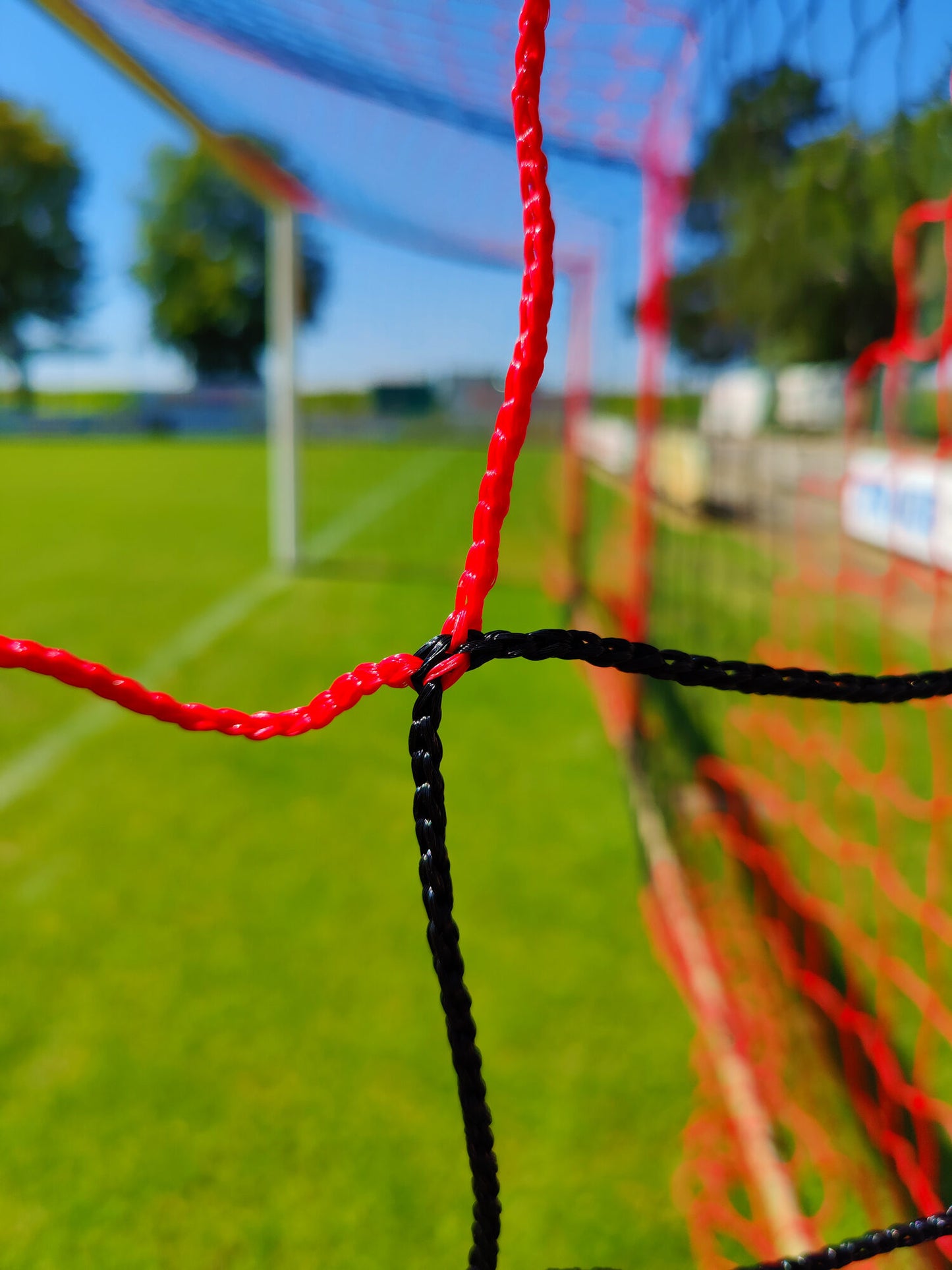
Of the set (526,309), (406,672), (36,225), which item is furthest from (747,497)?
(36,225)

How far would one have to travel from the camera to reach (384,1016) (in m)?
1.69

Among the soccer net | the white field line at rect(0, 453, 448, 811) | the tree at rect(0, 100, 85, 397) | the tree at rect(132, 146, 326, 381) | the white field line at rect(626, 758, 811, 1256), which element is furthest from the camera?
the tree at rect(132, 146, 326, 381)

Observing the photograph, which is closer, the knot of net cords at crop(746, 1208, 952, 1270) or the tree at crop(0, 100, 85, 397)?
the knot of net cords at crop(746, 1208, 952, 1270)

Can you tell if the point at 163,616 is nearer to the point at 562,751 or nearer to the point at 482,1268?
the point at 562,751

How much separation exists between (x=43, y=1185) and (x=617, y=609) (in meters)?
3.74

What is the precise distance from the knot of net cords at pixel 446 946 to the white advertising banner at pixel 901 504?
44.1 inches

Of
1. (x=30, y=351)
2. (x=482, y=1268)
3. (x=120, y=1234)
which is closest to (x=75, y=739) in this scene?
(x=120, y=1234)

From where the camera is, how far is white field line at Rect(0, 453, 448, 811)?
107 inches

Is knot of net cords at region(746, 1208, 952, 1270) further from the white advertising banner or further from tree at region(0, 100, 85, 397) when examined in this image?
tree at region(0, 100, 85, 397)

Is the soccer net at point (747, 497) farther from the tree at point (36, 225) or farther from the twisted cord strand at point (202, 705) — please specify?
the tree at point (36, 225)

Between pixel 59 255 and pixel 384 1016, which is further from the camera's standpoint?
pixel 59 255

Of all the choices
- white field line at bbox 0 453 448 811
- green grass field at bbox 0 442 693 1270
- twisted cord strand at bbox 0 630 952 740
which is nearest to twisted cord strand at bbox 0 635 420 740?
twisted cord strand at bbox 0 630 952 740

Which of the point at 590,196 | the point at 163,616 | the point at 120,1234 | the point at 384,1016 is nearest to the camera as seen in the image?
the point at 120,1234

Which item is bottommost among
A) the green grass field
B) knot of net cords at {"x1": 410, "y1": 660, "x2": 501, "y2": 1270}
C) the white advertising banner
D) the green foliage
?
the green grass field
